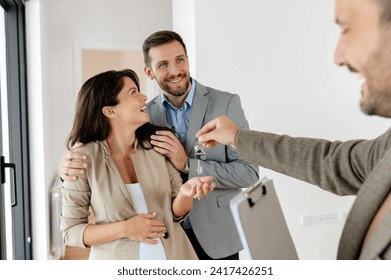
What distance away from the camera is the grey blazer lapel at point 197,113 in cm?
99

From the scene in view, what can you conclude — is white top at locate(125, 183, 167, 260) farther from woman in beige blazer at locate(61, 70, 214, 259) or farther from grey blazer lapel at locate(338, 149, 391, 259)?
grey blazer lapel at locate(338, 149, 391, 259)

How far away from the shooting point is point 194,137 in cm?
99

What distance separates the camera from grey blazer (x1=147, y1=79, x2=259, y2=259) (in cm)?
99

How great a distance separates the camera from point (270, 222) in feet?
2.32

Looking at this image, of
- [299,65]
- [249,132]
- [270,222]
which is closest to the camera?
[270,222]

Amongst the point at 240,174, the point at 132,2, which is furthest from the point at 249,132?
the point at 132,2

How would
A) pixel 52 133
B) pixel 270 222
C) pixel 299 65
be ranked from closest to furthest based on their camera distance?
1. pixel 270 222
2. pixel 52 133
3. pixel 299 65

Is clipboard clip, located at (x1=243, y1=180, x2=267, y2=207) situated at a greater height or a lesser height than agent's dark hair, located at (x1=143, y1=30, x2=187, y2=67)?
lesser

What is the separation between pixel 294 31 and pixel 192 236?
602 millimetres

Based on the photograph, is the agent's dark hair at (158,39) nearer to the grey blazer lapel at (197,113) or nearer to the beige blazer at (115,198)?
the grey blazer lapel at (197,113)

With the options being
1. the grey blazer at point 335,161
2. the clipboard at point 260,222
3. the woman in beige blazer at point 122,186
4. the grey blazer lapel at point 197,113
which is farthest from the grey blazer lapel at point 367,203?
the grey blazer lapel at point 197,113

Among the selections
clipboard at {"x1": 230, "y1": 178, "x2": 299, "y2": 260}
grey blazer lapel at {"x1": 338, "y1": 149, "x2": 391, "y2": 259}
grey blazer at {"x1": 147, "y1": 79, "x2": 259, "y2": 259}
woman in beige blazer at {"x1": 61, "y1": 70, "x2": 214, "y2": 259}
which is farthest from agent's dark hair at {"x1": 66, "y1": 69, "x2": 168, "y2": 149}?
Answer: grey blazer lapel at {"x1": 338, "y1": 149, "x2": 391, "y2": 259}

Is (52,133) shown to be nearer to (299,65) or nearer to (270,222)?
(270,222)

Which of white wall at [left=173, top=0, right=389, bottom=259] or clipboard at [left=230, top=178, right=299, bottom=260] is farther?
white wall at [left=173, top=0, right=389, bottom=259]
